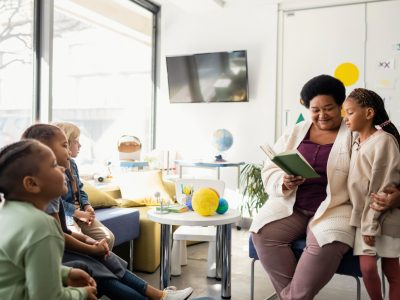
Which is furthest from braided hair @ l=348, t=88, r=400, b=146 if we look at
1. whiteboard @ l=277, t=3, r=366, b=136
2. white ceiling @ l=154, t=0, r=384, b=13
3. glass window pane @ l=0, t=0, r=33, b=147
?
white ceiling @ l=154, t=0, r=384, b=13

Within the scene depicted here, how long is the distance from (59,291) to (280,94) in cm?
423

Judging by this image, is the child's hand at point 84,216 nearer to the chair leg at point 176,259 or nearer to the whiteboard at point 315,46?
the chair leg at point 176,259

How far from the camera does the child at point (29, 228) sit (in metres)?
1.10

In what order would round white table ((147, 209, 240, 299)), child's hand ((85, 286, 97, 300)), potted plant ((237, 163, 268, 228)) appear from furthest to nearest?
potted plant ((237, 163, 268, 228)), round white table ((147, 209, 240, 299)), child's hand ((85, 286, 97, 300))

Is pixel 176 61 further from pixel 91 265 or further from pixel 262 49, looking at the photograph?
pixel 91 265

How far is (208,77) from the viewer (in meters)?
5.27

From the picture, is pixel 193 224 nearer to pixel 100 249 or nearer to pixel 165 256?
pixel 165 256

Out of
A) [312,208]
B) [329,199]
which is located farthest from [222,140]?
[329,199]

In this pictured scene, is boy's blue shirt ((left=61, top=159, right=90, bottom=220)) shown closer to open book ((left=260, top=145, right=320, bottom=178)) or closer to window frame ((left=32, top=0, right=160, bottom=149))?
open book ((left=260, top=145, right=320, bottom=178))

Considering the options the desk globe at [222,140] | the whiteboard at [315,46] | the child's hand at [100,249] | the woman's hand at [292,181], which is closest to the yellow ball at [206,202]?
the woman's hand at [292,181]

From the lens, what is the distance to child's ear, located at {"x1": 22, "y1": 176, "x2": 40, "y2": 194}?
3.84 ft

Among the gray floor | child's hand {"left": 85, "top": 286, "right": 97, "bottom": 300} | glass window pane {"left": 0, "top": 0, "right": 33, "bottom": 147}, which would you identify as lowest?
the gray floor

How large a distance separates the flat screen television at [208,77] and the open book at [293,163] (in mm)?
3119

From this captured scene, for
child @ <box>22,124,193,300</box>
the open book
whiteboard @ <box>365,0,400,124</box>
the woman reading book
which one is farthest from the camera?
whiteboard @ <box>365,0,400,124</box>
